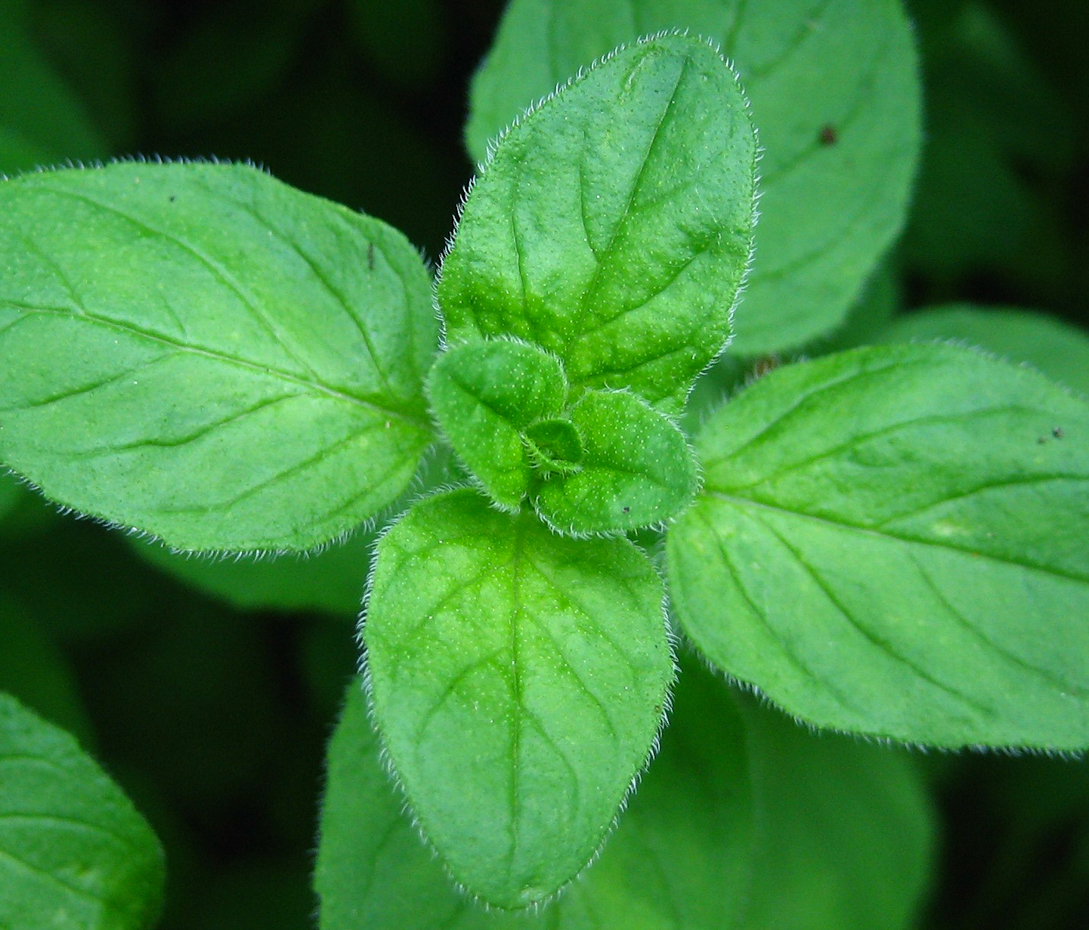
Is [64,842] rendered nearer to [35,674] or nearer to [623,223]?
[35,674]

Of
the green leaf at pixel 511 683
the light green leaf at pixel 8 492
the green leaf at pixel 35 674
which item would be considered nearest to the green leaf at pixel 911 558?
the green leaf at pixel 511 683

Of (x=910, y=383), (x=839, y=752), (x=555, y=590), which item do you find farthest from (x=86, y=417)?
(x=839, y=752)

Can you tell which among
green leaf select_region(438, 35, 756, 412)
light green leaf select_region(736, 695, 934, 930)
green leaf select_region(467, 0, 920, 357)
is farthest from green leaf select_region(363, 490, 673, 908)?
light green leaf select_region(736, 695, 934, 930)

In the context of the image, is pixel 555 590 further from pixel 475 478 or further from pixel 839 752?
pixel 839 752

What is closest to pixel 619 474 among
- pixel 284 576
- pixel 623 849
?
pixel 623 849

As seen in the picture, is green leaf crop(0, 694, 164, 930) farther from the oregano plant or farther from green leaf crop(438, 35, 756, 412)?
green leaf crop(438, 35, 756, 412)
